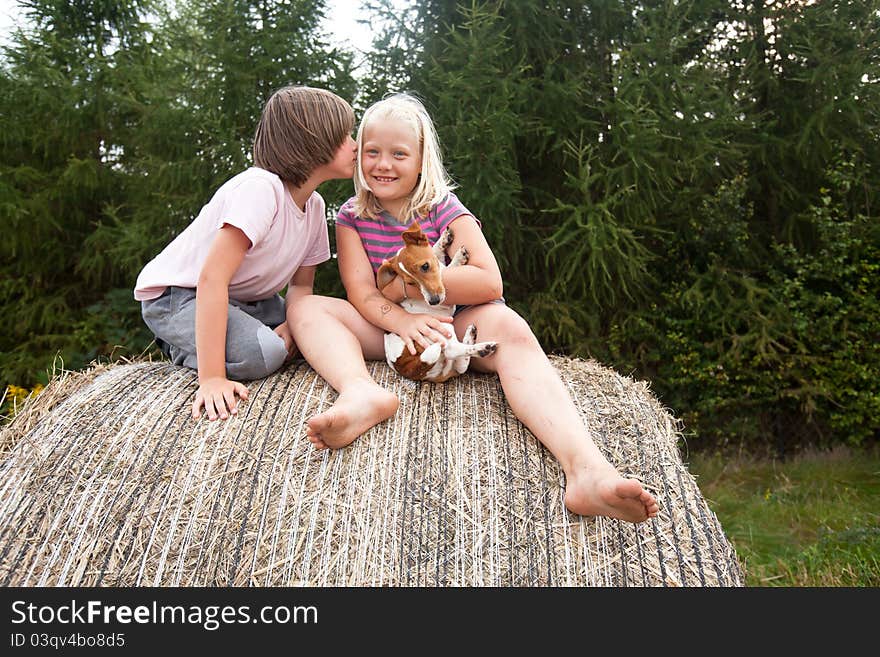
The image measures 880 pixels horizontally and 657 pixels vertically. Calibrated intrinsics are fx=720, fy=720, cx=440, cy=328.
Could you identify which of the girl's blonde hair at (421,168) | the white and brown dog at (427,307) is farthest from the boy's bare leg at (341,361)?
the girl's blonde hair at (421,168)

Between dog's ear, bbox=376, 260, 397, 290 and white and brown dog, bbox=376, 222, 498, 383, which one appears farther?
dog's ear, bbox=376, 260, 397, 290

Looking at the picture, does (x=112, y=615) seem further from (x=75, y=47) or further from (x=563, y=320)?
(x=75, y=47)

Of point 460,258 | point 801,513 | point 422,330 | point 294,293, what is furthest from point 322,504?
point 801,513

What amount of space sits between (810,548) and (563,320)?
161 centimetres

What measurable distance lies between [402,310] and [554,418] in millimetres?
558

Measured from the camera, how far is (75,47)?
Answer: 4828 mm

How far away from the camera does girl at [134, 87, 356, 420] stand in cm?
210

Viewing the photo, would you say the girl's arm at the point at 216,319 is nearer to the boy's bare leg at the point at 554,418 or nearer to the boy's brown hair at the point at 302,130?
the boy's brown hair at the point at 302,130

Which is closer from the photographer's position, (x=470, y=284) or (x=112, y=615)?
(x=112, y=615)

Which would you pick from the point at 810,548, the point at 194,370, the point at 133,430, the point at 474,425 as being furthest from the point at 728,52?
the point at 133,430

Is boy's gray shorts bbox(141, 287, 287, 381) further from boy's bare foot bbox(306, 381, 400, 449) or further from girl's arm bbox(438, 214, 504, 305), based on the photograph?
girl's arm bbox(438, 214, 504, 305)

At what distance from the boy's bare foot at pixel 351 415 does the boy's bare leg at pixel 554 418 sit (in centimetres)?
34

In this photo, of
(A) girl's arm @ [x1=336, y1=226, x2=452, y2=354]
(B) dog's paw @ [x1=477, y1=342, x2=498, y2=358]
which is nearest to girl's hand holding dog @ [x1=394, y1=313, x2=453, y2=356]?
(A) girl's arm @ [x1=336, y1=226, x2=452, y2=354]

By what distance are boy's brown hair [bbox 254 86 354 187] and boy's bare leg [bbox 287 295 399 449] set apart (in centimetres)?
43
